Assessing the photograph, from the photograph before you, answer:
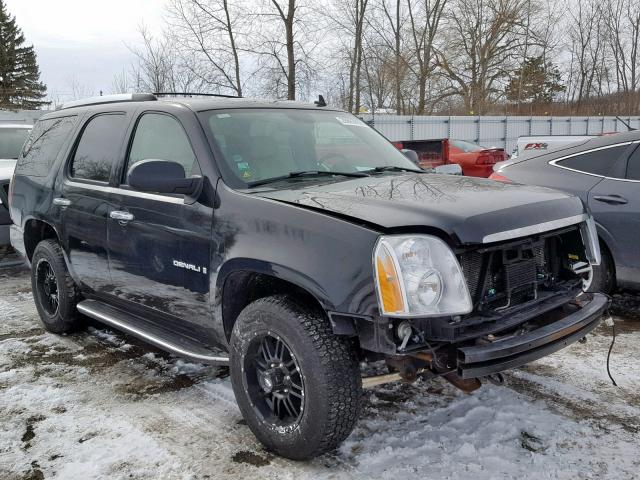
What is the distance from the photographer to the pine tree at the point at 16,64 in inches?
1797

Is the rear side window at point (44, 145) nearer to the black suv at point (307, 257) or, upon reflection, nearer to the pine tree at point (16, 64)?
the black suv at point (307, 257)

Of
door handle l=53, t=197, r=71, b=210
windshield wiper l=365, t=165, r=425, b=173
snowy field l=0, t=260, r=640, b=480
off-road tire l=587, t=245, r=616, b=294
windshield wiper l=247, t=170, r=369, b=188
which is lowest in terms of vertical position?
snowy field l=0, t=260, r=640, b=480

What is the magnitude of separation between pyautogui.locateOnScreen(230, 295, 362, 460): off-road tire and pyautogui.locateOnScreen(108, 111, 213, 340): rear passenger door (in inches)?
23.6

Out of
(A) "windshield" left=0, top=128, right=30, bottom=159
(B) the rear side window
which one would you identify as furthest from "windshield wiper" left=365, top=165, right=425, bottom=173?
(A) "windshield" left=0, top=128, right=30, bottom=159

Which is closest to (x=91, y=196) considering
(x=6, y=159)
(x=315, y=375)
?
(x=315, y=375)

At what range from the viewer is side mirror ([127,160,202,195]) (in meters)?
3.18

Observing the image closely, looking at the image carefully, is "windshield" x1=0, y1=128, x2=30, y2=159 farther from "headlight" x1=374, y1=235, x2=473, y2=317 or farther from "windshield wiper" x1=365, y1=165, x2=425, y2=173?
"headlight" x1=374, y1=235, x2=473, y2=317

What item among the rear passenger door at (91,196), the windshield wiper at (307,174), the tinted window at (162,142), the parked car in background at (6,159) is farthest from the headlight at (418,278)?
the parked car in background at (6,159)

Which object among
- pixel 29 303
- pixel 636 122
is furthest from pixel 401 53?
pixel 29 303

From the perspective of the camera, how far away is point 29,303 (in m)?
6.12

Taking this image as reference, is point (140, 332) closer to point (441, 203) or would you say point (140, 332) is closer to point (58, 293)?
point (58, 293)

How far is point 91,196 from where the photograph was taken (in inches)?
167

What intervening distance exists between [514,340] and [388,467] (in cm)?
87

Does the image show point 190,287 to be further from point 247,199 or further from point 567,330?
point 567,330
